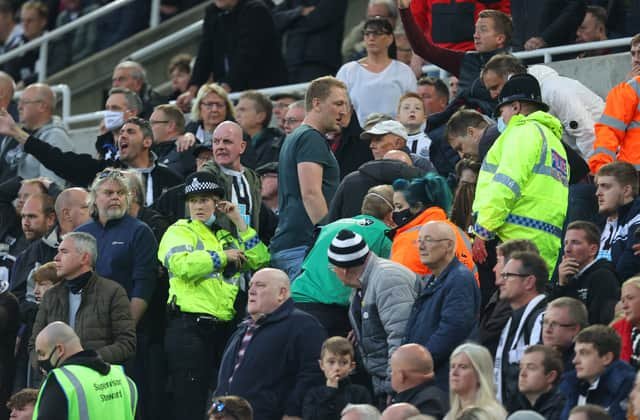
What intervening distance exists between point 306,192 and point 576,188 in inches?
79.4

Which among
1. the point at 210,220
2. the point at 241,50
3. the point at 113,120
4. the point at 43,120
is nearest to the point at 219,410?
the point at 210,220

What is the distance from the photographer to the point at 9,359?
14.1m

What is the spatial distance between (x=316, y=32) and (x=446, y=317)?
7.62 meters

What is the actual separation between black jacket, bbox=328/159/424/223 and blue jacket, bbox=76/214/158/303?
5.15ft

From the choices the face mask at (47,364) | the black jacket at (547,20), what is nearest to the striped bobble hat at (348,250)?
the face mask at (47,364)

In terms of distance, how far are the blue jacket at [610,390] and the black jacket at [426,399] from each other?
2.54 feet

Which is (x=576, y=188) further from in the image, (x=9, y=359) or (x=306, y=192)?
(x=9, y=359)

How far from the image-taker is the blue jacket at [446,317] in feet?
37.3

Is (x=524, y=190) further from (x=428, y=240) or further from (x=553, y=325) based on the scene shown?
(x=553, y=325)

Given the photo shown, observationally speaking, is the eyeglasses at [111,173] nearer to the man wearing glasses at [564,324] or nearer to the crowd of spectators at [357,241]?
the crowd of spectators at [357,241]

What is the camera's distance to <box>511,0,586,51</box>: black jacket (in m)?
16.0

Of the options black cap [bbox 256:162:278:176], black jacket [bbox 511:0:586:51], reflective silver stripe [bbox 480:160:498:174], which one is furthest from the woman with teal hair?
black jacket [bbox 511:0:586:51]

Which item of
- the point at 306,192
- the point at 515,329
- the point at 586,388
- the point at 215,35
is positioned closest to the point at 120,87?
the point at 215,35

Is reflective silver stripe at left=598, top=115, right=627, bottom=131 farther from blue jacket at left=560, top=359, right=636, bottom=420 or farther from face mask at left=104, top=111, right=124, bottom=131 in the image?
face mask at left=104, top=111, right=124, bottom=131
